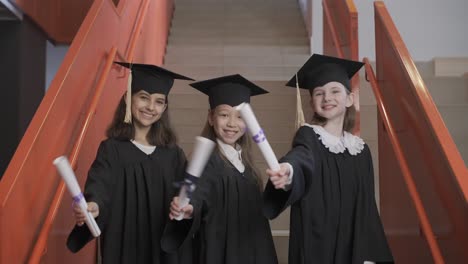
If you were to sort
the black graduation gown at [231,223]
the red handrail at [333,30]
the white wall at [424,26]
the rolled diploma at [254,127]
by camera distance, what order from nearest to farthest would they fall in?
1. the rolled diploma at [254,127]
2. the black graduation gown at [231,223]
3. the red handrail at [333,30]
4. the white wall at [424,26]

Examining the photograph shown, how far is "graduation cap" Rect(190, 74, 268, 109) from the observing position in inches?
120

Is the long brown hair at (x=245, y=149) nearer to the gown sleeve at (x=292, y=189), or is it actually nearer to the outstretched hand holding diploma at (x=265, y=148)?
the gown sleeve at (x=292, y=189)

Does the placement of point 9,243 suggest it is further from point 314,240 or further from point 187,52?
point 187,52

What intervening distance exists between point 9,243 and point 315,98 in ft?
5.22

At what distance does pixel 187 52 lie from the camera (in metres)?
7.61

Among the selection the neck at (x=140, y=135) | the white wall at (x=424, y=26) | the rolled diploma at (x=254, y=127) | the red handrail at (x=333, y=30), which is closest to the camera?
the rolled diploma at (x=254, y=127)

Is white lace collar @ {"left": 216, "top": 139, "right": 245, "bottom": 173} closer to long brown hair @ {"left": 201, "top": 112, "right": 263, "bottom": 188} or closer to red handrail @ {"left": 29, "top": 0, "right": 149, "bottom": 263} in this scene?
long brown hair @ {"left": 201, "top": 112, "right": 263, "bottom": 188}

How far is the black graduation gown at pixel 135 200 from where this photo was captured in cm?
293

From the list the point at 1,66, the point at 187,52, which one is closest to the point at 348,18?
the point at 187,52

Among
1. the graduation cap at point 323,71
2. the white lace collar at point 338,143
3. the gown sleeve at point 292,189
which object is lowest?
the gown sleeve at point 292,189

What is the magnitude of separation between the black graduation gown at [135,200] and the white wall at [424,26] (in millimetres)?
5195

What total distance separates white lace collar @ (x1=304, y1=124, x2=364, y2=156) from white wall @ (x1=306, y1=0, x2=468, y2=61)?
4968mm

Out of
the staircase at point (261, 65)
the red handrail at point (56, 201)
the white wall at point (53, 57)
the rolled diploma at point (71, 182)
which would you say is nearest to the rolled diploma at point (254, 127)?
the rolled diploma at point (71, 182)

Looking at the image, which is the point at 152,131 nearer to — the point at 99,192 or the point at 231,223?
the point at 99,192
